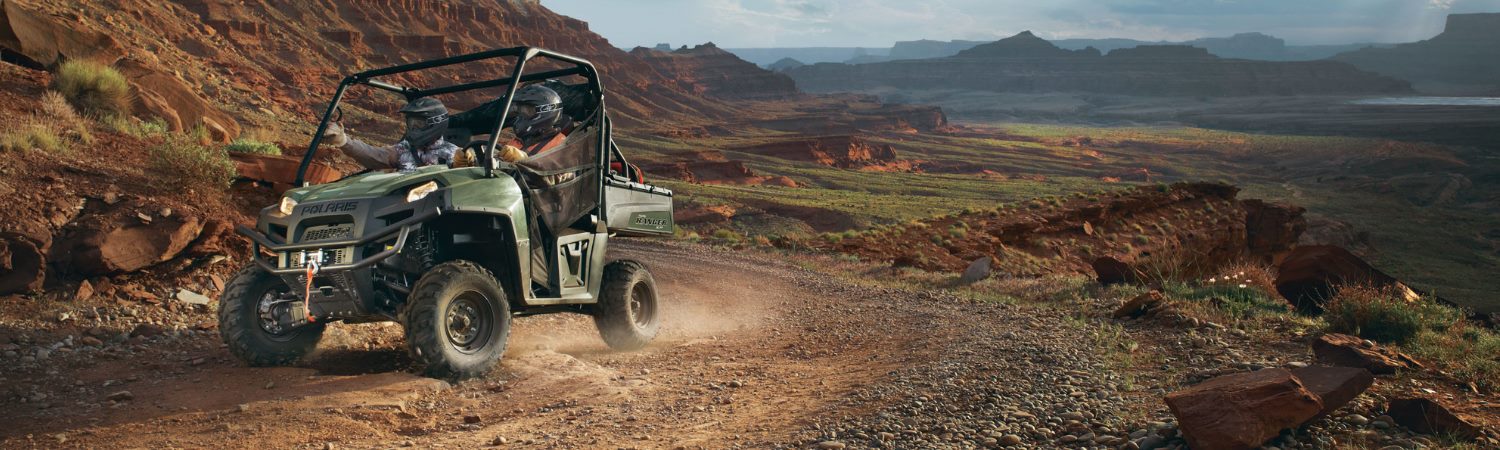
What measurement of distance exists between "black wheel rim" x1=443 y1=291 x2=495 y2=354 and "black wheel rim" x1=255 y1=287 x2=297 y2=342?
4.14ft

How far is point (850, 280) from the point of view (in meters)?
16.2

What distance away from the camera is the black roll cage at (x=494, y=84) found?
7199 millimetres

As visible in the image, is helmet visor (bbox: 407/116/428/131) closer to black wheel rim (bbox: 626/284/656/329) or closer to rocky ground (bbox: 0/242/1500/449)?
rocky ground (bbox: 0/242/1500/449)

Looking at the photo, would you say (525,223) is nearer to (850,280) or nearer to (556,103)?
(556,103)

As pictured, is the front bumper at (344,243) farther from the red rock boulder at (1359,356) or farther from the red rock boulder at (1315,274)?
the red rock boulder at (1315,274)

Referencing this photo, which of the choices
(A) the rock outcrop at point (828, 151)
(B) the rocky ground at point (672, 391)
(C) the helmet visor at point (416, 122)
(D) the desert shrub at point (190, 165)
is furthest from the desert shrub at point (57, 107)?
(A) the rock outcrop at point (828, 151)

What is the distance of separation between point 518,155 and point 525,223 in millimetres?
541

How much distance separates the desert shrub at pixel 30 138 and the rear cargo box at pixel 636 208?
6.50 m

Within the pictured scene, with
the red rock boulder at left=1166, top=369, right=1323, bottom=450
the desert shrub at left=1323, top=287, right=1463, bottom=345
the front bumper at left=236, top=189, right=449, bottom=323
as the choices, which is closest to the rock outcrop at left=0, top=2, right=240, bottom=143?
the front bumper at left=236, top=189, right=449, bottom=323

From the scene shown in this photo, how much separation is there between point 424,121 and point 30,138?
5967 millimetres

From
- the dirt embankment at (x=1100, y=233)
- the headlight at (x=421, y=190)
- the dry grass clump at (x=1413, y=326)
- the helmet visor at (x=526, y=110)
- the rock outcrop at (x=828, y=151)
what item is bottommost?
the rock outcrop at (x=828, y=151)

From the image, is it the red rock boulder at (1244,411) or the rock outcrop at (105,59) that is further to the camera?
the rock outcrop at (105,59)

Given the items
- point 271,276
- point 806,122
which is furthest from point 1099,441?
point 806,122

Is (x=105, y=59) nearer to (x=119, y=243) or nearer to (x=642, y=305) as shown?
(x=119, y=243)
